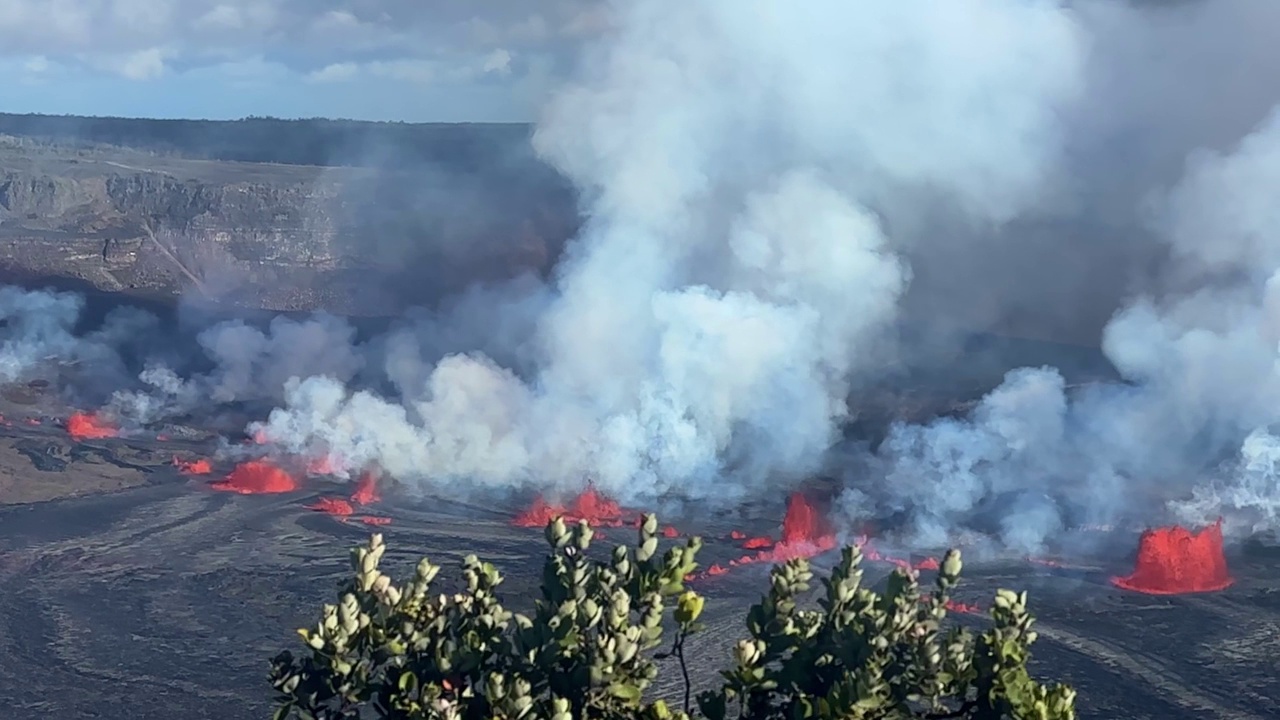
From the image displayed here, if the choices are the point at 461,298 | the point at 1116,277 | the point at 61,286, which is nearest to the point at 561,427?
the point at 461,298

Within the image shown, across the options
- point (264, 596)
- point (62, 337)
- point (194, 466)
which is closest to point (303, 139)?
point (62, 337)

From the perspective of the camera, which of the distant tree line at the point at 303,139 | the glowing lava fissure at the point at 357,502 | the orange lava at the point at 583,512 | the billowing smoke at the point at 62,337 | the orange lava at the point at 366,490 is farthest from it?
the distant tree line at the point at 303,139

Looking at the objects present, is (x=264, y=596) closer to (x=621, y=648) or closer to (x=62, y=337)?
(x=621, y=648)

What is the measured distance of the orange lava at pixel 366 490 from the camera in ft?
103

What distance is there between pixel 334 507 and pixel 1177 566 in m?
19.6

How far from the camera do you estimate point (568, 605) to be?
23.2ft

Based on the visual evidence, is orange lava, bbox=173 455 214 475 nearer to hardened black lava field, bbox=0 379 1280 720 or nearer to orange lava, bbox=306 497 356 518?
hardened black lava field, bbox=0 379 1280 720

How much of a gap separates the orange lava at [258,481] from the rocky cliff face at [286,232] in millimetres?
32544

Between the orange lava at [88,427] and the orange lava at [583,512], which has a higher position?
the orange lava at [583,512]

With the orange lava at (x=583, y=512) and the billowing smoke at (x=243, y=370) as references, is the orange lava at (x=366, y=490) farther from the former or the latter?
the billowing smoke at (x=243, y=370)

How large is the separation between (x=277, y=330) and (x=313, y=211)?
35.4m

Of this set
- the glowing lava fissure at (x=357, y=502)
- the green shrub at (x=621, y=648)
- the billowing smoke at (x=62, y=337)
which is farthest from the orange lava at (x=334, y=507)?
the green shrub at (x=621, y=648)

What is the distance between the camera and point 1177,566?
24281mm

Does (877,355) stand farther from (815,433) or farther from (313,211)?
(313,211)
